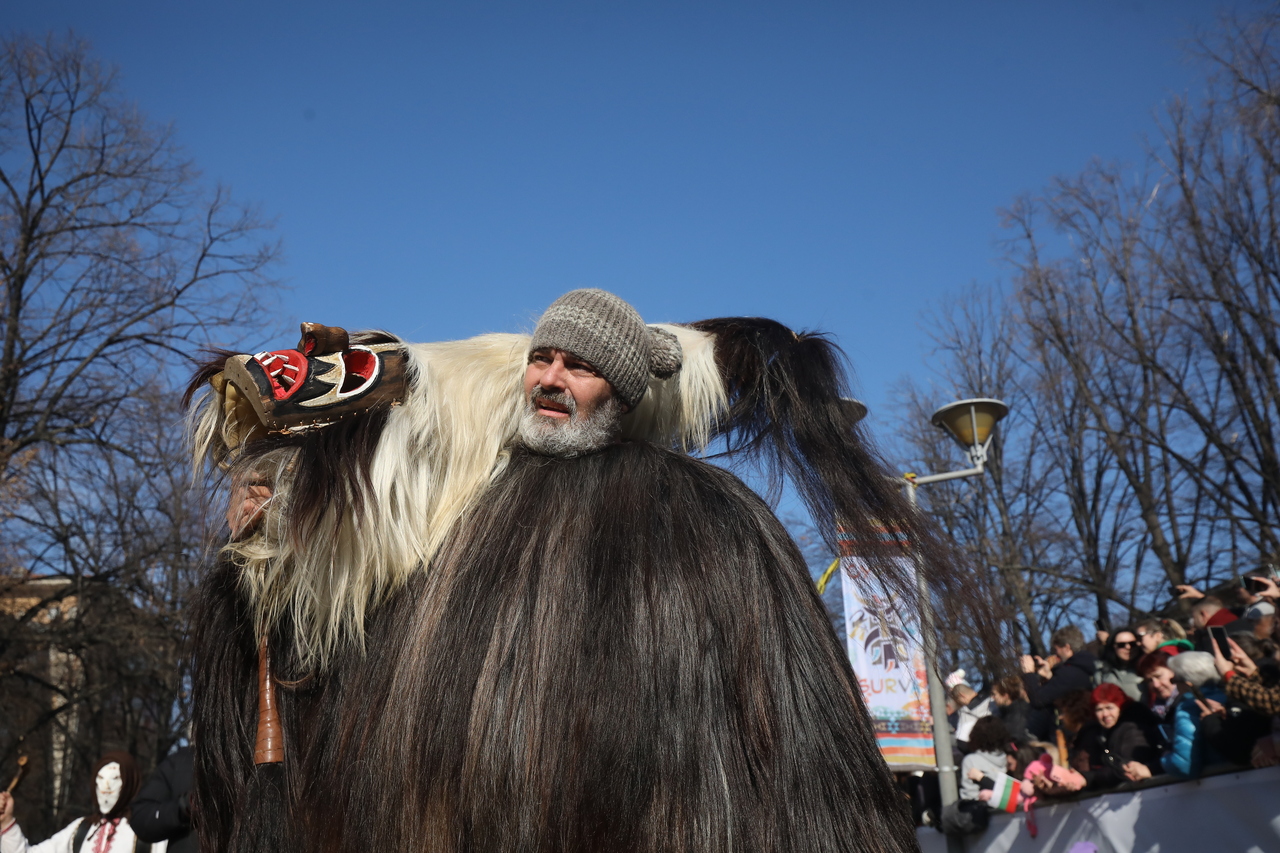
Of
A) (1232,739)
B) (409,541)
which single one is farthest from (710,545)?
(1232,739)

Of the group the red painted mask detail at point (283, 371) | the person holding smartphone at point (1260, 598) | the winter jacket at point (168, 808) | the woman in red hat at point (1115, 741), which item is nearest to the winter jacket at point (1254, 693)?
the woman in red hat at point (1115, 741)

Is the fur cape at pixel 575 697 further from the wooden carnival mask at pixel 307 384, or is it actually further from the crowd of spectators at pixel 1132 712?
the crowd of spectators at pixel 1132 712

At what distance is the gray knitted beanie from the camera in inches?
98.3

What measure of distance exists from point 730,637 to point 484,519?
66cm

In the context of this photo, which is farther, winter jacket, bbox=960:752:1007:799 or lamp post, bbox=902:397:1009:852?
lamp post, bbox=902:397:1009:852

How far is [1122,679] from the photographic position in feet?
22.5

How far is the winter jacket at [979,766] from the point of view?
6.77 meters

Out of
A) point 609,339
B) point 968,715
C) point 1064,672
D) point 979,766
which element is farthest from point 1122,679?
point 609,339

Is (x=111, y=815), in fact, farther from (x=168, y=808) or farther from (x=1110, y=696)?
(x=1110, y=696)

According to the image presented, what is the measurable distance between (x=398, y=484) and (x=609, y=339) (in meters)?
0.62

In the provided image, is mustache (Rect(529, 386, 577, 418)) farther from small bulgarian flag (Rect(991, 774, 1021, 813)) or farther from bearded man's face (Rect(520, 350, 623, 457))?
small bulgarian flag (Rect(991, 774, 1021, 813))

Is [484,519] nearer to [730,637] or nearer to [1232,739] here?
[730,637]

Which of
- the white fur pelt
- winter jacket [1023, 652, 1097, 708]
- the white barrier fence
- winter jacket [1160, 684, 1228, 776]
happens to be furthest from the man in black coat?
the white fur pelt

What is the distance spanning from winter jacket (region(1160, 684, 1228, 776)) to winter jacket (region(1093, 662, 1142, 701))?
4.17 ft
